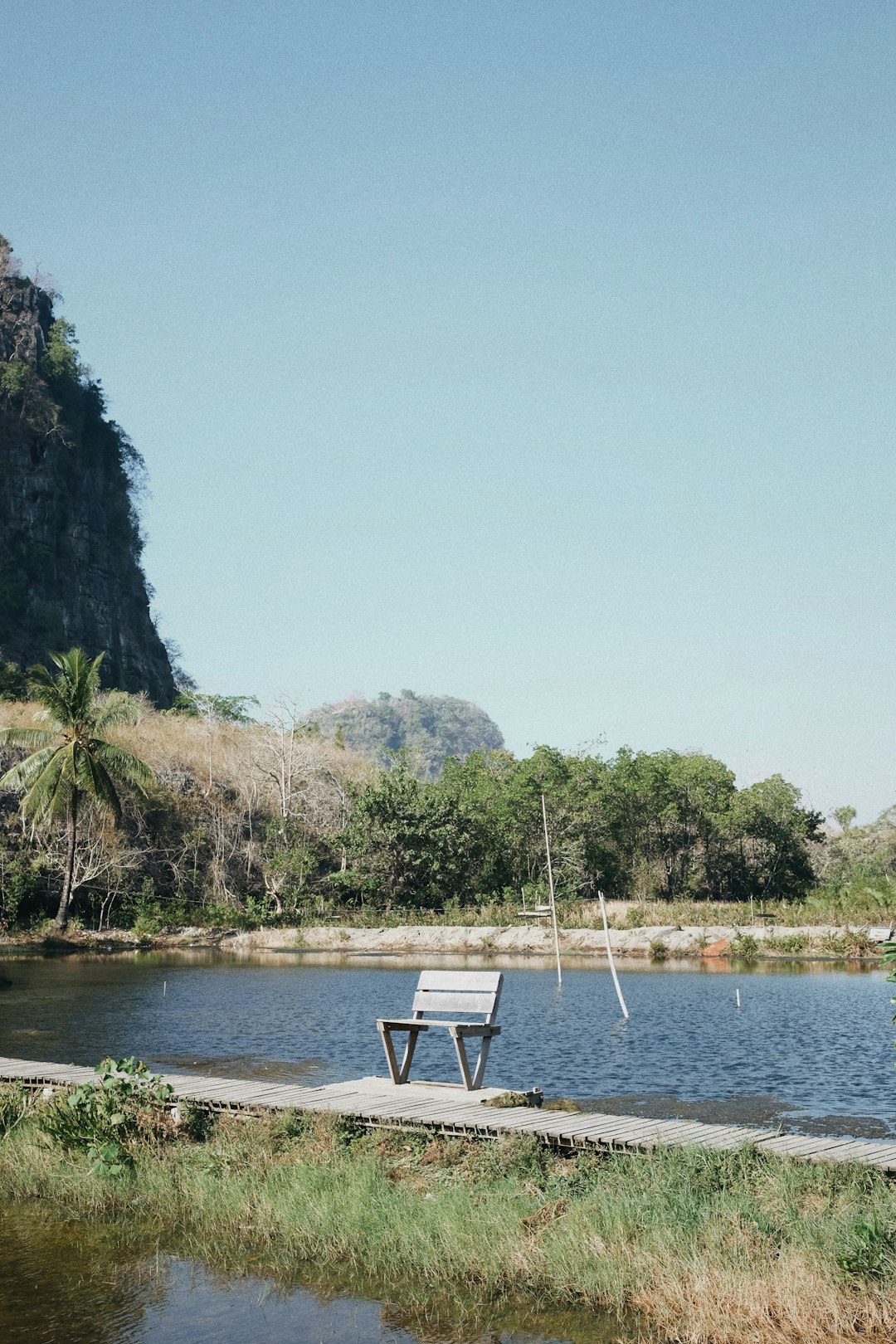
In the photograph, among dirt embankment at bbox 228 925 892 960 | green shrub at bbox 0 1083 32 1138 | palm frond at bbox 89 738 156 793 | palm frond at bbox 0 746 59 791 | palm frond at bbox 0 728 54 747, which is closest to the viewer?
green shrub at bbox 0 1083 32 1138

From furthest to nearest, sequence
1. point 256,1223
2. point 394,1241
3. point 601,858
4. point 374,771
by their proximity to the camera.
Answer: point 374,771
point 601,858
point 256,1223
point 394,1241

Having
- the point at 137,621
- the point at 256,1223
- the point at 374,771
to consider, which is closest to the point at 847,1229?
the point at 256,1223

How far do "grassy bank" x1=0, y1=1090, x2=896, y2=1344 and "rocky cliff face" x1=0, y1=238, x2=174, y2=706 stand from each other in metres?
66.5

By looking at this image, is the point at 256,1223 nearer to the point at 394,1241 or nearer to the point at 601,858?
the point at 394,1241

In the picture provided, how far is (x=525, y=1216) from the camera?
7.86 meters

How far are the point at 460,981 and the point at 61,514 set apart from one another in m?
75.2

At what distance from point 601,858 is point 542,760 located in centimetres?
542

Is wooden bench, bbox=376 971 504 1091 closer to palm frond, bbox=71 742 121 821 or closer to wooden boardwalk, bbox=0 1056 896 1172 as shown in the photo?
wooden boardwalk, bbox=0 1056 896 1172

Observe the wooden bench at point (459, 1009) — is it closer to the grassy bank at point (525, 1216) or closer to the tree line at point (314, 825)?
the grassy bank at point (525, 1216)

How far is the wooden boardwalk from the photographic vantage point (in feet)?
27.9

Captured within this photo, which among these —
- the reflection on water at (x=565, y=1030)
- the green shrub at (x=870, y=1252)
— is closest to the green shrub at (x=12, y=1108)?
the reflection on water at (x=565, y=1030)

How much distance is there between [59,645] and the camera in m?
75.6

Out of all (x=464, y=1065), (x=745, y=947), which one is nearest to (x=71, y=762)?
(x=745, y=947)

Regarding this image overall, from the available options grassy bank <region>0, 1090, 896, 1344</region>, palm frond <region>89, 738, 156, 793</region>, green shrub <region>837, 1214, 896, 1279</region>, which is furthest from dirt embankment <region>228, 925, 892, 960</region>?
green shrub <region>837, 1214, 896, 1279</region>
